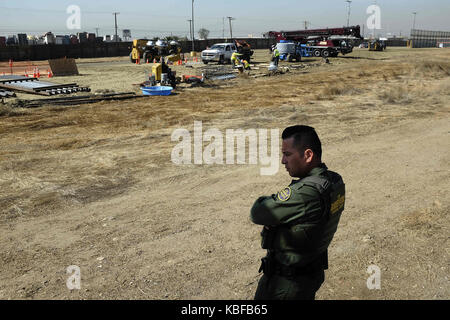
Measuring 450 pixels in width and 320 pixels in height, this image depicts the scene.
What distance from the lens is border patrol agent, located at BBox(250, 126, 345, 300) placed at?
232cm

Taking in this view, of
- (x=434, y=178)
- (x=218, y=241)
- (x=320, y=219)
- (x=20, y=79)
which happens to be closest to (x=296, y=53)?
(x=20, y=79)

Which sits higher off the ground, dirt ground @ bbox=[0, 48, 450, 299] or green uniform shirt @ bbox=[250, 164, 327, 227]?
green uniform shirt @ bbox=[250, 164, 327, 227]

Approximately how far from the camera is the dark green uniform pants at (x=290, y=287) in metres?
2.47


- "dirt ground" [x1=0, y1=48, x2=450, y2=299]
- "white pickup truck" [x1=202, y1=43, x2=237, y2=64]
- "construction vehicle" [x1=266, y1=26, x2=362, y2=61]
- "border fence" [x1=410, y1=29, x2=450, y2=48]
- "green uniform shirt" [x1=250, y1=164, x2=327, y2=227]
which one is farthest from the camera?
"border fence" [x1=410, y1=29, x2=450, y2=48]

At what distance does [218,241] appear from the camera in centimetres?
520

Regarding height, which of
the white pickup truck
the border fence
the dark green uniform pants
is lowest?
the dark green uniform pants

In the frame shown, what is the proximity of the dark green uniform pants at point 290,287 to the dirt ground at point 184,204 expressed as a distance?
160 cm

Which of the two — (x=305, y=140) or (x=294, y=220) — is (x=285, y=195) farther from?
(x=305, y=140)

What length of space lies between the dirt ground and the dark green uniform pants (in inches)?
62.8

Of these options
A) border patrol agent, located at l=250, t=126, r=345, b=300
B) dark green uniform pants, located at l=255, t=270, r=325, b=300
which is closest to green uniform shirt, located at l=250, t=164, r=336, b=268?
border patrol agent, located at l=250, t=126, r=345, b=300

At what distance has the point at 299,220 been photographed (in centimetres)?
233

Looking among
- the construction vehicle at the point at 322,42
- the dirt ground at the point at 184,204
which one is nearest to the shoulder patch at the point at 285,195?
the dirt ground at the point at 184,204

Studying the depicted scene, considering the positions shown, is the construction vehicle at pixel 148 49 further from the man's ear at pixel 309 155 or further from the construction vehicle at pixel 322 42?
the man's ear at pixel 309 155

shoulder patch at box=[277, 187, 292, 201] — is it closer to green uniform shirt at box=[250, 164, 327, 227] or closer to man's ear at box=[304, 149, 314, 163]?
green uniform shirt at box=[250, 164, 327, 227]
